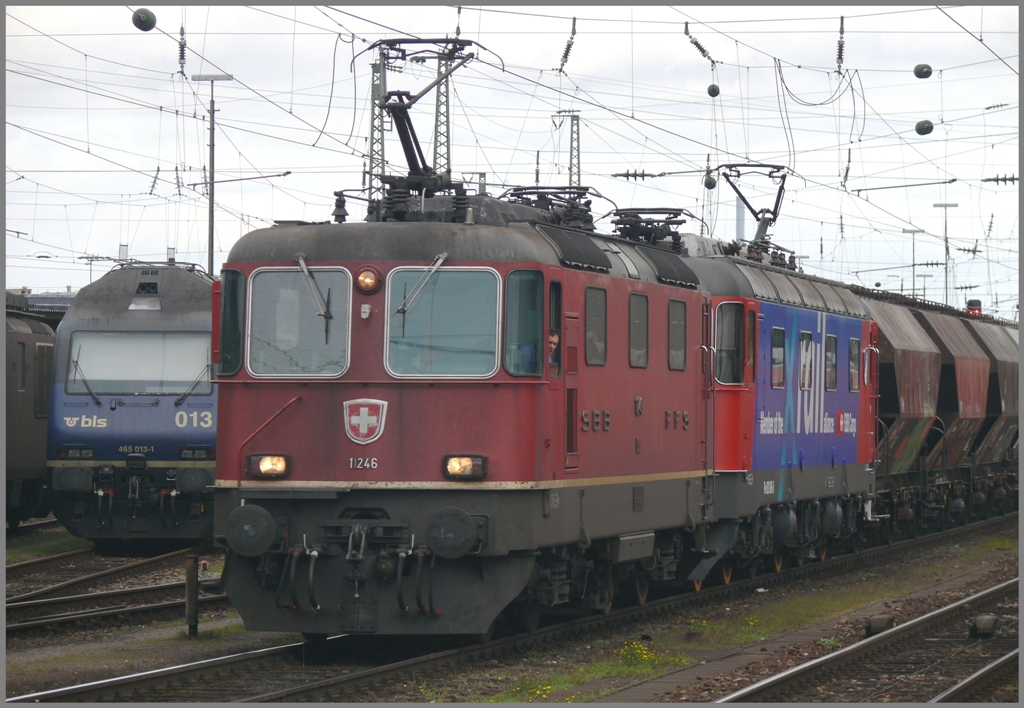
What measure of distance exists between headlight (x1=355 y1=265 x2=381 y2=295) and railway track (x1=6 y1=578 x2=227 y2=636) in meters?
5.24

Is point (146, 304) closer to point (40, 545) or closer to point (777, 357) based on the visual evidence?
point (40, 545)

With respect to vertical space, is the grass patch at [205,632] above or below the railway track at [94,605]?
below

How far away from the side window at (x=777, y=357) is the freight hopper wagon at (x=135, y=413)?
7.74m

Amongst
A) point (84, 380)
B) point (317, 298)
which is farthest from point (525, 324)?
point (84, 380)

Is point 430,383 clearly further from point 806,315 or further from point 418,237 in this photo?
point 806,315

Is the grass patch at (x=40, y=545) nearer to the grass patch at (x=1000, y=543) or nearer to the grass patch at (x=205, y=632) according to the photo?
the grass patch at (x=205, y=632)

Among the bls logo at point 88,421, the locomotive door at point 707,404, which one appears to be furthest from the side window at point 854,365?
the bls logo at point 88,421

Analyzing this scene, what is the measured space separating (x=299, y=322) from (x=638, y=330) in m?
3.81

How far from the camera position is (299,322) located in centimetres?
1277

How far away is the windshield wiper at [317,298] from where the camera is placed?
1267cm

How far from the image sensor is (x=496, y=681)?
12.0m

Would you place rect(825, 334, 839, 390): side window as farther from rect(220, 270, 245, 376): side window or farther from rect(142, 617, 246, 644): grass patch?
rect(220, 270, 245, 376): side window

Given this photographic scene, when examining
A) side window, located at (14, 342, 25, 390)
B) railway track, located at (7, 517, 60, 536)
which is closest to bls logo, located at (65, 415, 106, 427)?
side window, located at (14, 342, 25, 390)

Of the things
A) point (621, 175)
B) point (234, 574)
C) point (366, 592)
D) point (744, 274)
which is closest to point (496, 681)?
point (366, 592)
